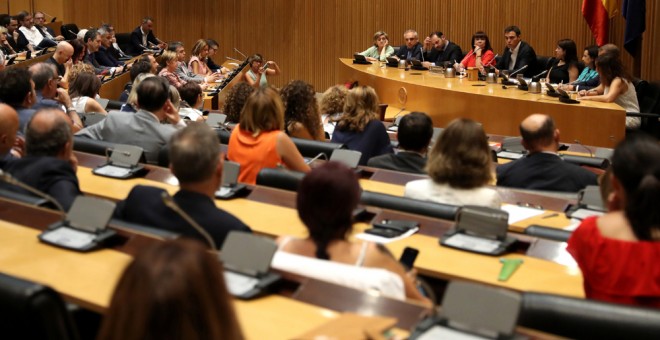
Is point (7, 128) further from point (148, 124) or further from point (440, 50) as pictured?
point (440, 50)

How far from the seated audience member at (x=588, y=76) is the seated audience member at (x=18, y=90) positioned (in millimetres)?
5898

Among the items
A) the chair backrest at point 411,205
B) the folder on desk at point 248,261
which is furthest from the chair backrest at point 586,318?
the chair backrest at point 411,205

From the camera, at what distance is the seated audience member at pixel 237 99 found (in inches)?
253

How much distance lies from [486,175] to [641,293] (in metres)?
1.26

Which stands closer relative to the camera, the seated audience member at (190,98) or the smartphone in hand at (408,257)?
the smartphone in hand at (408,257)

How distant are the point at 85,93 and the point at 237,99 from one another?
147 cm

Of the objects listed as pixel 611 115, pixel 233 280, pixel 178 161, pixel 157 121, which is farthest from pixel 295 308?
pixel 611 115

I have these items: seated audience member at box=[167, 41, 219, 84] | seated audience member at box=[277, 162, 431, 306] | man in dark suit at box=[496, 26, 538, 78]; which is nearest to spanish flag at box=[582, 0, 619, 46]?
man in dark suit at box=[496, 26, 538, 78]

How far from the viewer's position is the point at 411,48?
12516mm

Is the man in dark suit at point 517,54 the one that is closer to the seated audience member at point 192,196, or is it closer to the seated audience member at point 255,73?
the seated audience member at point 255,73

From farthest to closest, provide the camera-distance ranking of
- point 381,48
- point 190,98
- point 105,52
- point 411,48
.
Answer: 1. point 381,48
2. point 411,48
3. point 105,52
4. point 190,98

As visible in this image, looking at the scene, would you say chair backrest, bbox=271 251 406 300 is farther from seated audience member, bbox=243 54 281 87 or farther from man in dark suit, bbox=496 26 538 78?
man in dark suit, bbox=496 26 538 78

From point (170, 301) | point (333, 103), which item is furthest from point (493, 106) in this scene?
point (170, 301)

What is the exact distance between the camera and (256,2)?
15391 mm
